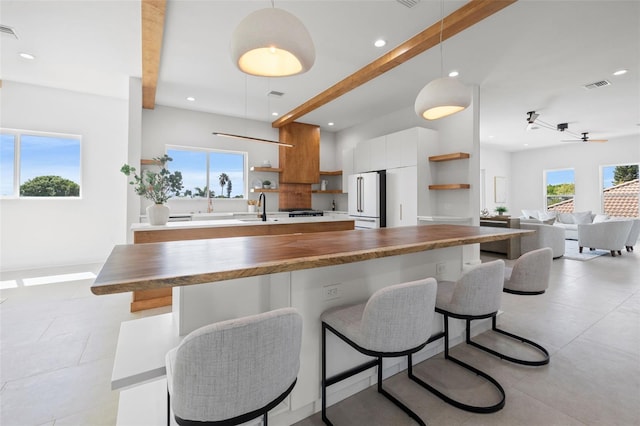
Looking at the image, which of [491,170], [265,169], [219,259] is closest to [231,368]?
[219,259]

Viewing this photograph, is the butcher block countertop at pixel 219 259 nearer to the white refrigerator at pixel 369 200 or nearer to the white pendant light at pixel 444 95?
the white pendant light at pixel 444 95

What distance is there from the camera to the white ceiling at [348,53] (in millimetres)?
2682

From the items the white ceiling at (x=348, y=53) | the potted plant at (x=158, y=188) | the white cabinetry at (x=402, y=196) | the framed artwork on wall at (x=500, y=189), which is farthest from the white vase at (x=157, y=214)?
the framed artwork on wall at (x=500, y=189)

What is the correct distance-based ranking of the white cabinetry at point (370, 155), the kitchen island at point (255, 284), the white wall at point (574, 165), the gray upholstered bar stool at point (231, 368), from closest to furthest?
the gray upholstered bar stool at point (231, 368) → the kitchen island at point (255, 284) → the white cabinetry at point (370, 155) → the white wall at point (574, 165)

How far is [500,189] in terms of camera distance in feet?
32.1

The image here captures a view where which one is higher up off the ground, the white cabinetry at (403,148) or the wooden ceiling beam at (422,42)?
the wooden ceiling beam at (422,42)

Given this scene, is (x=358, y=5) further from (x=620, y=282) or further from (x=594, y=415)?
(x=620, y=282)

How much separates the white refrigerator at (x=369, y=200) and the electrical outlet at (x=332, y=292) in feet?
12.5

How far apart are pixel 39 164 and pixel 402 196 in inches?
252

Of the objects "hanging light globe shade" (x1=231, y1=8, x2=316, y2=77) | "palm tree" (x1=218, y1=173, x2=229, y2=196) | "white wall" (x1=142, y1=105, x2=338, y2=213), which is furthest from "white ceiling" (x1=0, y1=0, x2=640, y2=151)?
"hanging light globe shade" (x1=231, y1=8, x2=316, y2=77)

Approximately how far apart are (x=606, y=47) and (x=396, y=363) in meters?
4.33

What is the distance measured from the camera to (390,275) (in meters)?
1.94

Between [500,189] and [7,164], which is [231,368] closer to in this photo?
[7,164]

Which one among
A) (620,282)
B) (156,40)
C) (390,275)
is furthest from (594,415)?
(156,40)
